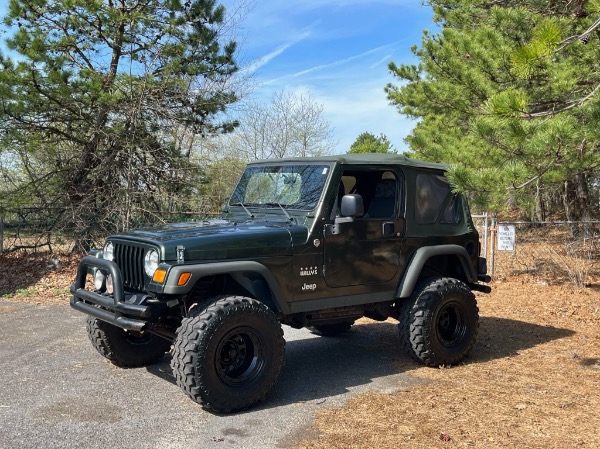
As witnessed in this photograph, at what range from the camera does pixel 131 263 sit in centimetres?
465

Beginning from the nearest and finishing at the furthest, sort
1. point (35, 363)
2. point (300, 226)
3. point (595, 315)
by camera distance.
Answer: point (300, 226)
point (35, 363)
point (595, 315)

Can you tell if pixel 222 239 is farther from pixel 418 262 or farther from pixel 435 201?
pixel 435 201

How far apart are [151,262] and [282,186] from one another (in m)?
1.60

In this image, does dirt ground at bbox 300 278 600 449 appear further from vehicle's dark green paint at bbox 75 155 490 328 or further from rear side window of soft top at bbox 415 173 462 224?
rear side window of soft top at bbox 415 173 462 224

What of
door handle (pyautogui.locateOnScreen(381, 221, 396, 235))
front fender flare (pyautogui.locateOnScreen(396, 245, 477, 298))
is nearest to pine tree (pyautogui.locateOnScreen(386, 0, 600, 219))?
front fender flare (pyautogui.locateOnScreen(396, 245, 477, 298))

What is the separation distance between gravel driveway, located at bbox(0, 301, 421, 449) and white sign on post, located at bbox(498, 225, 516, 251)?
455 cm

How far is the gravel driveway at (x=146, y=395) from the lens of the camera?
12.8 ft

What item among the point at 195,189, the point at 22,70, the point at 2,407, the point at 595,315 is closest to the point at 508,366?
the point at 595,315

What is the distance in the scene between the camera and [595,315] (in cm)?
834

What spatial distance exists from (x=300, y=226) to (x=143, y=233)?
1.34 metres

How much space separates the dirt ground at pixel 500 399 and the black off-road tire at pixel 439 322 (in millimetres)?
175

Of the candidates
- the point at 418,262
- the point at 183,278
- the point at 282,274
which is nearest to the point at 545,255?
the point at 418,262

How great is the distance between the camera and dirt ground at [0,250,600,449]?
12.9ft

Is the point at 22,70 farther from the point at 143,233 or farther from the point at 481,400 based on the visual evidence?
the point at 481,400
